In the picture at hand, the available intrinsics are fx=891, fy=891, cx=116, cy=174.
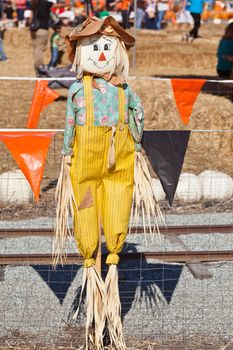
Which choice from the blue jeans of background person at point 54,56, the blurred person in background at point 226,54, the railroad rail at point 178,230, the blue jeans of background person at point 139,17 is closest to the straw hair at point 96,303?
the railroad rail at point 178,230

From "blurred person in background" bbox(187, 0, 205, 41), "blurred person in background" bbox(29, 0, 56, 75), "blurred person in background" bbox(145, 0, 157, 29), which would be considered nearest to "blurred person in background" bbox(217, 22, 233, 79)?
"blurred person in background" bbox(29, 0, 56, 75)

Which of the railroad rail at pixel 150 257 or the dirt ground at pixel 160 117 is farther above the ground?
the dirt ground at pixel 160 117

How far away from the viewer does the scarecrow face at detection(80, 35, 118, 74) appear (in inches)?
219

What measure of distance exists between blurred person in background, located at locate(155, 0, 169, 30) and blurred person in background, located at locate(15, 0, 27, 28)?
16.5ft

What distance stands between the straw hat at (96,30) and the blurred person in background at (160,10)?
1102 inches

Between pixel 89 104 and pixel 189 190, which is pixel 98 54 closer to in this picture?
pixel 89 104

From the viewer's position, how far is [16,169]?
11.3 metres

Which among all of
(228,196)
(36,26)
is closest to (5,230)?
(228,196)

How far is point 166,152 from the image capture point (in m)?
6.24

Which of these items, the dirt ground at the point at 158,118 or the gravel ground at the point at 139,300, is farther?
the dirt ground at the point at 158,118

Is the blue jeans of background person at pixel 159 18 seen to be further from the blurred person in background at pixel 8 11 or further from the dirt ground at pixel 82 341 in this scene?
the dirt ground at pixel 82 341

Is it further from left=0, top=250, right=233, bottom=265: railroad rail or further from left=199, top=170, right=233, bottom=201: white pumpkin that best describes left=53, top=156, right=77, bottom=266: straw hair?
left=199, top=170, right=233, bottom=201: white pumpkin

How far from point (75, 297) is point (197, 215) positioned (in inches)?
130

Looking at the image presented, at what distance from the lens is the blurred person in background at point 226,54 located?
17.2 meters
